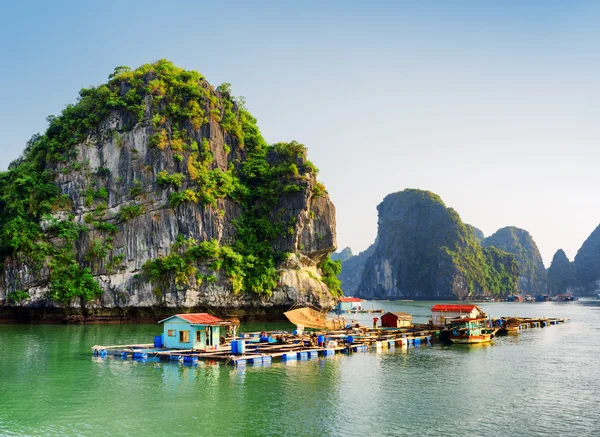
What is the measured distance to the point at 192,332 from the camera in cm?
3897

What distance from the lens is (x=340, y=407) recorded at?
24.3 metres

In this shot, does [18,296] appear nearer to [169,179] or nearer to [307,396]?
[169,179]

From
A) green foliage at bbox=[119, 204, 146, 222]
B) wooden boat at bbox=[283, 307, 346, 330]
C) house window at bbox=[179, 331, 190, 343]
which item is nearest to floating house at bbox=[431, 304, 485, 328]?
wooden boat at bbox=[283, 307, 346, 330]

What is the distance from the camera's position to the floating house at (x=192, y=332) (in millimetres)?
38781

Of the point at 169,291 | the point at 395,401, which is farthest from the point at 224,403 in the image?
the point at 169,291

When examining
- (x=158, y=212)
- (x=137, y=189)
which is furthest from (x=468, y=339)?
(x=137, y=189)

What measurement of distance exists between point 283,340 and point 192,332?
8.35 m

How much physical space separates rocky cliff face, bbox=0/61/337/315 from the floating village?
15.0 metres

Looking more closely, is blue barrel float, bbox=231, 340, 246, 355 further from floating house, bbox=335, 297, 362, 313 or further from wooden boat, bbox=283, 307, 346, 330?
floating house, bbox=335, 297, 362, 313

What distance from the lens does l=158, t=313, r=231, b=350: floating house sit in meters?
38.8

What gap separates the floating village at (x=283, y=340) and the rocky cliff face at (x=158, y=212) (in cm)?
1501

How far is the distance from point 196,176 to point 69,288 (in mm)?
20053

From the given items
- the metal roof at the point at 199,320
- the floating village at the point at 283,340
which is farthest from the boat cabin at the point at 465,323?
the metal roof at the point at 199,320

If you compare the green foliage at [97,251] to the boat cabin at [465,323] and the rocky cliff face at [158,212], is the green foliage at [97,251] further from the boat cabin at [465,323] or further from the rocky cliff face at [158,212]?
the boat cabin at [465,323]
